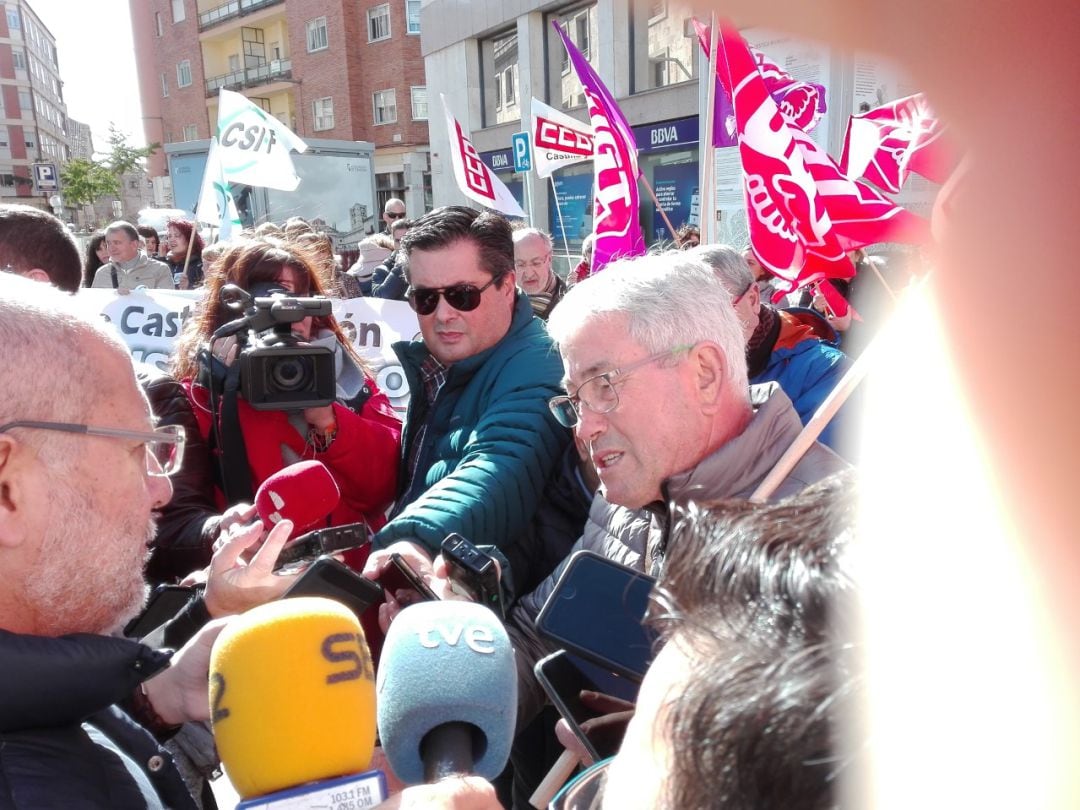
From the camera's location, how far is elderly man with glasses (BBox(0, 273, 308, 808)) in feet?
3.32

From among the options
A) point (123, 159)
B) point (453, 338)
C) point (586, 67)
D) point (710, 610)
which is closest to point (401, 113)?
point (123, 159)

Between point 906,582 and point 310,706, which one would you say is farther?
point 310,706

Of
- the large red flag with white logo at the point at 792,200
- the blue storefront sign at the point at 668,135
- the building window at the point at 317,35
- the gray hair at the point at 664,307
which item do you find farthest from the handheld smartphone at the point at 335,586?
the building window at the point at 317,35

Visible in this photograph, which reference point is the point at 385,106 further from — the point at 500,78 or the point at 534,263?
the point at 534,263

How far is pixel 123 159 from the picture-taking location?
3688 centimetres

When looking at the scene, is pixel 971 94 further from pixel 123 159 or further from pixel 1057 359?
pixel 123 159

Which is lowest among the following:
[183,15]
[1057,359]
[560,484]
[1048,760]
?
[560,484]

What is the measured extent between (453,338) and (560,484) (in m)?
0.59

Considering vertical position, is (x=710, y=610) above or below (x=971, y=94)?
below

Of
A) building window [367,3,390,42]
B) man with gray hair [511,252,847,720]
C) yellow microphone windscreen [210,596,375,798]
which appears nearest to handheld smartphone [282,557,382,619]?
yellow microphone windscreen [210,596,375,798]

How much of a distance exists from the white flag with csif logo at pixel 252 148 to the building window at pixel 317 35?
28323mm

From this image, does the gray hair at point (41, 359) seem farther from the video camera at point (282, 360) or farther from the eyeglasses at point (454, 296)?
the eyeglasses at point (454, 296)

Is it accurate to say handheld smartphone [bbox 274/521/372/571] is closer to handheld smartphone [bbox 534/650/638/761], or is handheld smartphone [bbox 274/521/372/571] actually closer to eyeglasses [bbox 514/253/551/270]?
handheld smartphone [bbox 534/650/638/761]

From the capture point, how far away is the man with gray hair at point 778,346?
320cm
